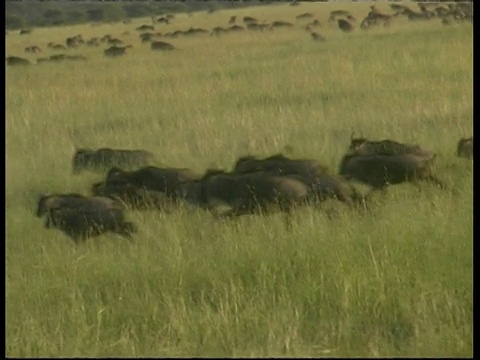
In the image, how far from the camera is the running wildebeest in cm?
636

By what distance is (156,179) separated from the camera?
660cm

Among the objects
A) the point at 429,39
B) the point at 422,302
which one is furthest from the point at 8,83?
the point at 422,302

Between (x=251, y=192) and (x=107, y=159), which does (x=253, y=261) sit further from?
(x=107, y=159)

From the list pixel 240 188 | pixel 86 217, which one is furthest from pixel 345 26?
pixel 86 217

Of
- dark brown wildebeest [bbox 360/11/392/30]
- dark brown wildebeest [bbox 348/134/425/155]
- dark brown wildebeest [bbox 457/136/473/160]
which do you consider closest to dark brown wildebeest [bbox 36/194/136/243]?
dark brown wildebeest [bbox 348/134/425/155]

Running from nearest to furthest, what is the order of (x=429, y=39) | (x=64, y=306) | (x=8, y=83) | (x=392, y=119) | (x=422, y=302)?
(x=422, y=302)
(x=64, y=306)
(x=392, y=119)
(x=8, y=83)
(x=429, y=39)

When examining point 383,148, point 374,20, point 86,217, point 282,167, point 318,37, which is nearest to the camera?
point 86,217

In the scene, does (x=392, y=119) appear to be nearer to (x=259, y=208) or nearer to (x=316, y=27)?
(x=259, y=208)

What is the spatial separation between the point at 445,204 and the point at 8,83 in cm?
1199

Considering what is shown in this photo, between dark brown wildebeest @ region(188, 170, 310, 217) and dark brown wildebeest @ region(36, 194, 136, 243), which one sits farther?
dark brown wildebeest @ region(188, 170, 310, 217)

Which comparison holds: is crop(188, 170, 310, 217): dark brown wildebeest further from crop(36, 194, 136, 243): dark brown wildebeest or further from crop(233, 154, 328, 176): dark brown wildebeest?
crop(36, 194, 136, 243): dark brown wildebeest

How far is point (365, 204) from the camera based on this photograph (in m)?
5.79

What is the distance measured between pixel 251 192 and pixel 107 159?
2689mm

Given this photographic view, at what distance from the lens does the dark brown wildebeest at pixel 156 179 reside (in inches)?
257
